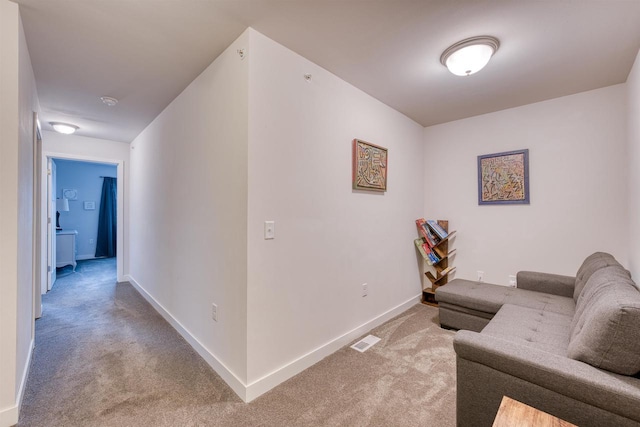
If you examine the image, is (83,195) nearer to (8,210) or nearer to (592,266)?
(8,210)

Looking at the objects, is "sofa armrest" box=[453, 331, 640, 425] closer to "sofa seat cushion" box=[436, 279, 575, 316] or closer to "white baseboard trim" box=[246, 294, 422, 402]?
"white baseboard trim" box=[246, 294, 422, 402]

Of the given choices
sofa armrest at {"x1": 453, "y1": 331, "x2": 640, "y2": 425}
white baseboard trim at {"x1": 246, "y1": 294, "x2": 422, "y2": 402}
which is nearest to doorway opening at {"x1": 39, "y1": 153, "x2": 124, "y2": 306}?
white baseboard trim at {"x1": 246, "y1": 294, "x2": 422, "y2": 402}

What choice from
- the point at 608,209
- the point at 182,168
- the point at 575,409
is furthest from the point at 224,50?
the point at 608,209

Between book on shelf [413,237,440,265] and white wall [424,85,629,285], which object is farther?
book on shelf [413,237,440,265]

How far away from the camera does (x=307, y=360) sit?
7.21ft

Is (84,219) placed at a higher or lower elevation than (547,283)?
higher

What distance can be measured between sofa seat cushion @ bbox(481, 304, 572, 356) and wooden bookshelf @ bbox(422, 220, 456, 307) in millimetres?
1313

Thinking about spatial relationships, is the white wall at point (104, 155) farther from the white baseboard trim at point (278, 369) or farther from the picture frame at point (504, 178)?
the picture frame at point (504, 178)

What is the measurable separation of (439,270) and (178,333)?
3137mm

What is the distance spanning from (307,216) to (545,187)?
2.67 meters

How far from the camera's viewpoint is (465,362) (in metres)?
1.46

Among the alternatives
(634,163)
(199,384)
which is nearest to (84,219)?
(199,384)

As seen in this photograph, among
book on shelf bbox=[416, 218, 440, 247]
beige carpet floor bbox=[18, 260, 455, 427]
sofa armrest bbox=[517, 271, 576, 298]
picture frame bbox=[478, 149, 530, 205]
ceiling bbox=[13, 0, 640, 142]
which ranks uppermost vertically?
ceiling bbox=[13, 0, 640, 142]

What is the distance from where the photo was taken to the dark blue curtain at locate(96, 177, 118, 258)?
7117 mm
